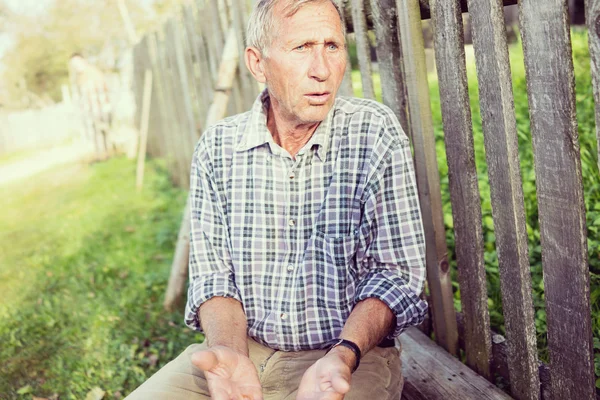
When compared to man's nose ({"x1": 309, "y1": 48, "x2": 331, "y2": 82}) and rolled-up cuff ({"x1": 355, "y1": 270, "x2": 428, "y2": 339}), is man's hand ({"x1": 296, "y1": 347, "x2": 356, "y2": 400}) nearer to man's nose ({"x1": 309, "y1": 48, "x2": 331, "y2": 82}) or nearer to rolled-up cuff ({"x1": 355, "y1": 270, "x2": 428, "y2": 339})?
rolled-up cuff ({"x1": 355, "y1": 270, "x2": 428, "y2": 339})

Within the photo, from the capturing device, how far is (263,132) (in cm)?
205

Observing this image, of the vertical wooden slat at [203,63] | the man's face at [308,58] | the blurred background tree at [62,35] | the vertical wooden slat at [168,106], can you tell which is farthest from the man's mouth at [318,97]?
the blurred background tree at [62,35]

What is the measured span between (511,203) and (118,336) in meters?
2.75

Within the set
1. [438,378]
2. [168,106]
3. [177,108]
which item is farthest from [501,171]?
[168,106]

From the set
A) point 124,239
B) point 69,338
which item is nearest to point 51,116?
point 124,239

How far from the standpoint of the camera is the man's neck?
6.70 feet

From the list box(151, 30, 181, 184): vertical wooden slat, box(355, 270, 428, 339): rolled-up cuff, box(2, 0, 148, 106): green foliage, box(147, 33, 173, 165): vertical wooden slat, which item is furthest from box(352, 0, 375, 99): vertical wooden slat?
box(2, 0, 148, 106): green foliage

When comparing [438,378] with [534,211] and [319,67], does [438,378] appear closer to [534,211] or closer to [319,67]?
[319,67]

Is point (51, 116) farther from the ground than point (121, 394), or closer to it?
farther from the ground

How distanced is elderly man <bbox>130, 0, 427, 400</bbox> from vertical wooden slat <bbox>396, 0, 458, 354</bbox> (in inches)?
8.6

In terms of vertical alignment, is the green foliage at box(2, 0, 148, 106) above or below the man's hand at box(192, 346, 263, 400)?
above

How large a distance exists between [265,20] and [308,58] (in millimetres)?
205

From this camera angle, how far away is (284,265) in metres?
1.96

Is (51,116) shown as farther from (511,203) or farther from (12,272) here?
(511,203)
